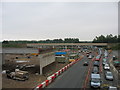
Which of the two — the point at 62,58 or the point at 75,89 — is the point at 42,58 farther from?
the point at 62,58

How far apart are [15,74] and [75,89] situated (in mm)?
10167

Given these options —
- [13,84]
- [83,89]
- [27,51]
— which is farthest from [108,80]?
[27,51]

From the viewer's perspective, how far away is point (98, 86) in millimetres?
17688

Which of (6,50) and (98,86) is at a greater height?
(6,50)

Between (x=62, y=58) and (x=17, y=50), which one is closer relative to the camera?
(x=17, y=50)

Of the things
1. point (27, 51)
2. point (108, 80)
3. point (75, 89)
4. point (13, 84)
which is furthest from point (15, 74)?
point (108, 80)

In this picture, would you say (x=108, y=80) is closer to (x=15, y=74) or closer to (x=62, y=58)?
(x=15, y=74)

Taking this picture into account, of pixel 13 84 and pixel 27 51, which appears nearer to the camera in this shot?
pixel 13 84

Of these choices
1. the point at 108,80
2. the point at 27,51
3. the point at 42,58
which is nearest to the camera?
the point at 108,80

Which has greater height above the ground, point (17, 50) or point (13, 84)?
point (17, 50)

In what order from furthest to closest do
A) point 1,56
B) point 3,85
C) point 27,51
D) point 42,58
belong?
point 1,56, point 27,51, point 42,58, point 3,85

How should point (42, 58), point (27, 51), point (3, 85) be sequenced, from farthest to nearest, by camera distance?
point (27, 51) < point (42, 58) < point (3, 85)

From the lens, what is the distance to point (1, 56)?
35406 millimetres

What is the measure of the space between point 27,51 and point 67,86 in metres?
14.2
